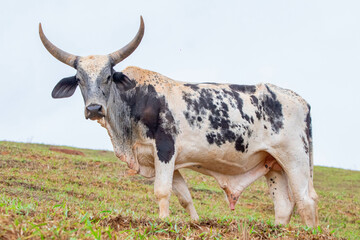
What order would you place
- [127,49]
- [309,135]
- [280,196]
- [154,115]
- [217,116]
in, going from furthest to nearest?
1. [309,135]
2. [280,196]
3. [217,116]
4. [127,49]
5. [154,115]

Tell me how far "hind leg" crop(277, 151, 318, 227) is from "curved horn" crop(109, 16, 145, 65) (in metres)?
3.08

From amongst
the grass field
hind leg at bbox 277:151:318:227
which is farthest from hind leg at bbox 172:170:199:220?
hind leg at bbox 277:151:318:227

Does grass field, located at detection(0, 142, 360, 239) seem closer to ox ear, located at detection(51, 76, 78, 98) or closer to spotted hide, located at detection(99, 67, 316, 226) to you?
spotted hide, located at detection(99, 67, 316, 226)

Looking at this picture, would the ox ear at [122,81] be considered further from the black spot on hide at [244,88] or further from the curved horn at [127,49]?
the black spot on hide at [244,88]

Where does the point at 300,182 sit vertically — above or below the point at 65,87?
below

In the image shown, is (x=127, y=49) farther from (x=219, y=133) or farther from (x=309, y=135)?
(x=309, y=135)

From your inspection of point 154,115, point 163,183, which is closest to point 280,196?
point 163,183

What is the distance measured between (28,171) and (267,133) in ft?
22.5

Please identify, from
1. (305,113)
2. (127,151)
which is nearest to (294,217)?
(305,113)

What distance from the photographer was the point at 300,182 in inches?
350

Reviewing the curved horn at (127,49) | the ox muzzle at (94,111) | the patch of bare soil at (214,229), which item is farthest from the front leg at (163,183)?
the curved horn at (127,49)

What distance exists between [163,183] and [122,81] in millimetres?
1718

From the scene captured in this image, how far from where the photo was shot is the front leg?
750cm

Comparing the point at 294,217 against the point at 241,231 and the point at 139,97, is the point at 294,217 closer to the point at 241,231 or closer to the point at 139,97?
the point at 139,97
